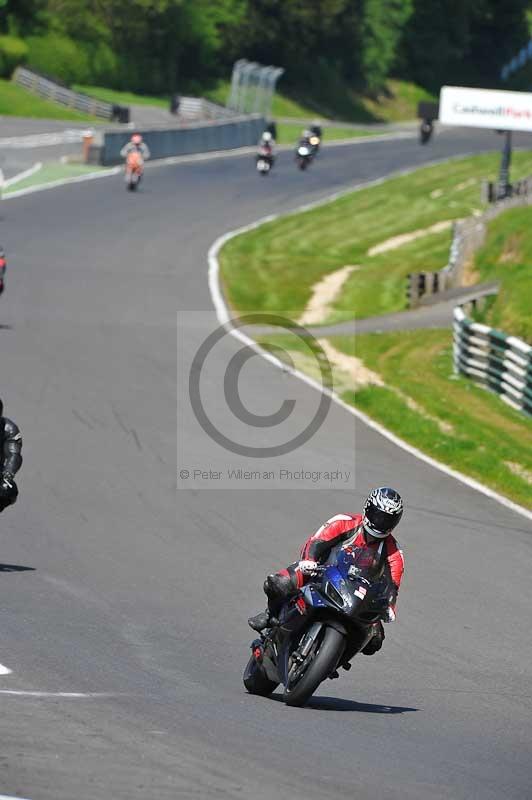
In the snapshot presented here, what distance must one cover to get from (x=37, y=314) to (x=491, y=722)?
2155cm

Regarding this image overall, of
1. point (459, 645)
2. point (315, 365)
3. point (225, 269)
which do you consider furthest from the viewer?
point (225, 269)

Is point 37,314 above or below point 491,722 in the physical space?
below

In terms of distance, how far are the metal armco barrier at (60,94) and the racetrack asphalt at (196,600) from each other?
47.0 metres

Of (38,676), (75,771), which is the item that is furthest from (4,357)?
(75,771)

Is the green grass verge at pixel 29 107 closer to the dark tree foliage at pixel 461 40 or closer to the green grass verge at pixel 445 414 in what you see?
the green grass verge at pixel 445 414

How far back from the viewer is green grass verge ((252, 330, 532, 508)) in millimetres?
20234

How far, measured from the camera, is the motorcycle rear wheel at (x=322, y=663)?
375 inches

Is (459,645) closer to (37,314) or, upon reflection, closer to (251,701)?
(251,701)

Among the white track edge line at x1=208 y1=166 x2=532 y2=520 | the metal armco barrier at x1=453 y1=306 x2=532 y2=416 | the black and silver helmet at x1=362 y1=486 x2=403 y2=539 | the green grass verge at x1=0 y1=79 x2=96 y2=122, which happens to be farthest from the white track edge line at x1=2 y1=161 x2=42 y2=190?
the black and silver helmet at x1=362 y1=486 x2=403 y2=539

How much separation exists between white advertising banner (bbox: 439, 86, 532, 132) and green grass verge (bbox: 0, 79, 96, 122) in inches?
868

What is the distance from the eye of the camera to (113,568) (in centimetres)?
1381

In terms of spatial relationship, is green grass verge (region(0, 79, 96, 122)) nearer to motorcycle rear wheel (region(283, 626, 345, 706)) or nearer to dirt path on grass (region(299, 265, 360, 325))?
dirt path on grass (region(299, 265, 360, 325))

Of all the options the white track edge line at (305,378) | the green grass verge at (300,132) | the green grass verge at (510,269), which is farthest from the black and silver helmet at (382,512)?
the green grass verge at (300,132)

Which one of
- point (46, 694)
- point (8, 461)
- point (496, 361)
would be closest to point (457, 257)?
point (496, 361)
